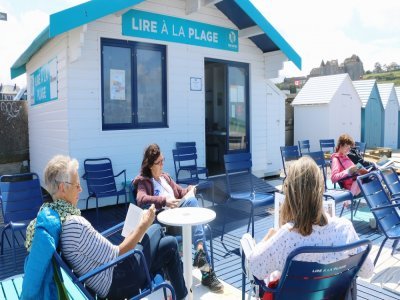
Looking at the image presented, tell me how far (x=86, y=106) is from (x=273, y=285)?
4224mm

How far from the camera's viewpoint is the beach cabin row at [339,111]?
12945 mm

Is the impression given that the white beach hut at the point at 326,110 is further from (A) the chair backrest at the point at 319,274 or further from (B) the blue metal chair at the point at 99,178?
(A) the chair backrest at the point at 319,274

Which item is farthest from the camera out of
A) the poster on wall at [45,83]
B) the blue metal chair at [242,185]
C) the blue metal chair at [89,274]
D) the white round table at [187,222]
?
the poster on wall at [45,83]

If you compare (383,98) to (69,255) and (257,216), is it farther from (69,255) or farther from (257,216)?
(69,255)

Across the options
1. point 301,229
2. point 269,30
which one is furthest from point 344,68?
point 301,229

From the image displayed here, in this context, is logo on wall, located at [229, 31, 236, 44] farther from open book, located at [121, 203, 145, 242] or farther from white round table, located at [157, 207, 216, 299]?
open book, located at [121, 203, 145, 242]

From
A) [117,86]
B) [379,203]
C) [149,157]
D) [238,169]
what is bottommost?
[379,203]

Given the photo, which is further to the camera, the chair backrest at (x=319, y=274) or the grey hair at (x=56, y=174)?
the grey hair at (x=56, y=174)

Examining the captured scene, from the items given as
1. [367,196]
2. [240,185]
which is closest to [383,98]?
[240,185]

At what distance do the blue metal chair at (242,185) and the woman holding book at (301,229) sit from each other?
7.10 feet

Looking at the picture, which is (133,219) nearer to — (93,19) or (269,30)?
(93,19)

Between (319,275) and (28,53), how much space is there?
7.06 meters

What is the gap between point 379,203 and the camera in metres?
3.77

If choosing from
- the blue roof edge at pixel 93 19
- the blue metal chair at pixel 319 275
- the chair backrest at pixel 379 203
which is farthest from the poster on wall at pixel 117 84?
the blue metal chair at pixel 319 275
